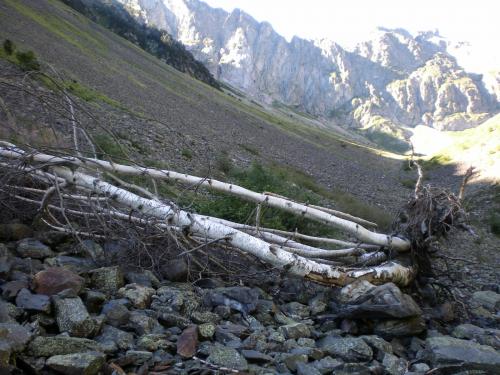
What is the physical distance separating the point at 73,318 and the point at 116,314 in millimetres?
386

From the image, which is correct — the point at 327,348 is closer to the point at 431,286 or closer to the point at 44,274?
the point at 44,274

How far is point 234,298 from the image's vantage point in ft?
14.8

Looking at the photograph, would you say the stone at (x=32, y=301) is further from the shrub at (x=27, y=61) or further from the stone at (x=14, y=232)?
the shrub at (x=27, y=61)

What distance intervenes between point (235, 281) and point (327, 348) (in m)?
1.81

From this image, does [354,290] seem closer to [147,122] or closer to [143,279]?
[143,279]

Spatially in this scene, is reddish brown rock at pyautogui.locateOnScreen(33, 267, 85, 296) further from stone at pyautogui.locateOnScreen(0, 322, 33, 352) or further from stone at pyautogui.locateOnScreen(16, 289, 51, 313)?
stone at pyautogui.locateOnScreen(0, 322, 33, 352)

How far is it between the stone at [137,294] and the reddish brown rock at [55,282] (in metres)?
0.43

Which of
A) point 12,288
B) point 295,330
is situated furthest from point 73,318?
point 295,330

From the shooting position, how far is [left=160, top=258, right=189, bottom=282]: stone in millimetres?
4992

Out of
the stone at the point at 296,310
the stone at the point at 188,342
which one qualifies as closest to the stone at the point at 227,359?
the stone at the point at 188,342

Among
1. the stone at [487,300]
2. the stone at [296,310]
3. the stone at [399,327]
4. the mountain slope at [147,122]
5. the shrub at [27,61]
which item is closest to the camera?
the stone at [399,327]

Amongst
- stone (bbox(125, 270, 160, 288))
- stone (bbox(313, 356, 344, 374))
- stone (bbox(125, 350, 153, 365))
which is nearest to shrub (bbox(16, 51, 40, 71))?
stone (bbox(125, 270, 160, 288))

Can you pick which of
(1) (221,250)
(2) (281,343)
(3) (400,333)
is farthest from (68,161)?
(3) (400,333)

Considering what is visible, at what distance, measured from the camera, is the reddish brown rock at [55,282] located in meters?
3.55
